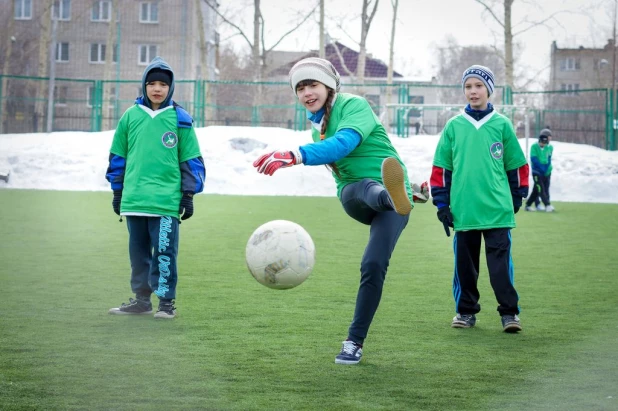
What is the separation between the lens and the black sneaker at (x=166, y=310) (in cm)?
701

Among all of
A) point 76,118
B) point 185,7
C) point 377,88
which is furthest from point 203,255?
point 185,7

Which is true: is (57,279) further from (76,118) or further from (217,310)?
(76,118)

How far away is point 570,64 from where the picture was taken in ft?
184

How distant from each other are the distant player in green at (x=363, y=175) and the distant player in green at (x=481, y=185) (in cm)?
113

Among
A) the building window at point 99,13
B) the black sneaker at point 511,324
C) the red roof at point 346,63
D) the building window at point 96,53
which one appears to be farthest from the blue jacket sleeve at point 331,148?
the building window at point 96,53

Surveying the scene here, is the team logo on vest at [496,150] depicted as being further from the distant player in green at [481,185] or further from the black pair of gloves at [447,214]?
the black pair of gloves at [447,214]

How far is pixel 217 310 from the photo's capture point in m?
7.41

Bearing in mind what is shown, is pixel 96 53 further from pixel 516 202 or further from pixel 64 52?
pixel 516 202

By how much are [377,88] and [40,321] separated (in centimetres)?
3121

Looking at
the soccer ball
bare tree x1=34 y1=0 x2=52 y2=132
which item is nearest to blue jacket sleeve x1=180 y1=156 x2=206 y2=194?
the soccer ball

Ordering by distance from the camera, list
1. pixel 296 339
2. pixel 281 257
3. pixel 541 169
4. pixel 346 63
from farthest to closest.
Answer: pixel 346 63, pixel 541 169, pixel 296 339, pixel 281 257

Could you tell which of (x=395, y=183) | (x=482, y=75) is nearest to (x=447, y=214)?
(x=482, y=75)

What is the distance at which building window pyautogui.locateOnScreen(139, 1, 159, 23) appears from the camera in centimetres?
5841

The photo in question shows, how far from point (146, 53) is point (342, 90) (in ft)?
78.9
